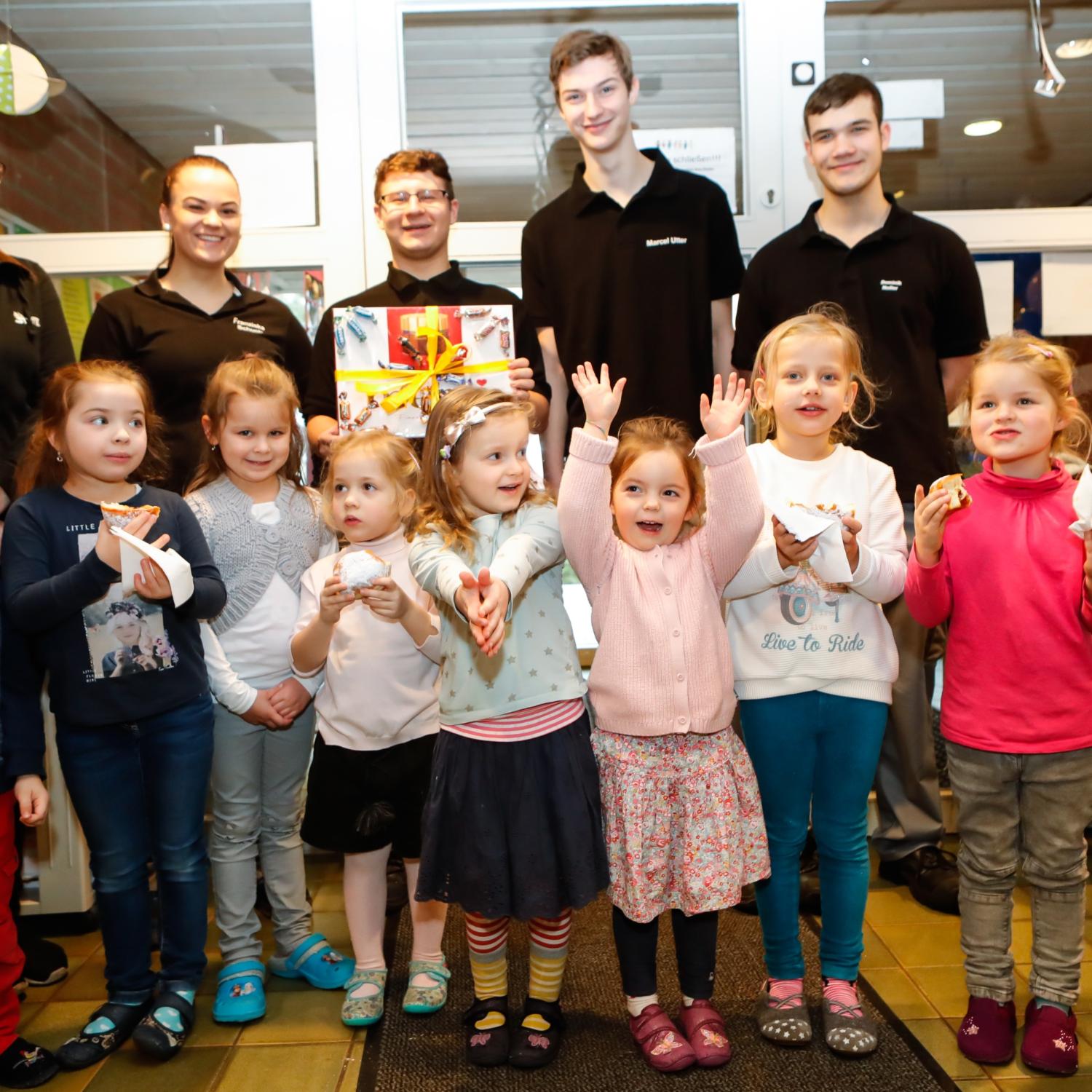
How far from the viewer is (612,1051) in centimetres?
204

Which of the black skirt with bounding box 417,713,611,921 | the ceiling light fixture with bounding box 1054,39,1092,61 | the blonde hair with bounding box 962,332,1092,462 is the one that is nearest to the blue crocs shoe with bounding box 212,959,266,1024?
the black skirt with bounding box 417,713,611,921

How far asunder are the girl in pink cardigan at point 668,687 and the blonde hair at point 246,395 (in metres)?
0.74

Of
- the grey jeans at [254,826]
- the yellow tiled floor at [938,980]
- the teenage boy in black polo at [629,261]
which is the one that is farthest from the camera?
the teenage boy in black polo at [629,261]

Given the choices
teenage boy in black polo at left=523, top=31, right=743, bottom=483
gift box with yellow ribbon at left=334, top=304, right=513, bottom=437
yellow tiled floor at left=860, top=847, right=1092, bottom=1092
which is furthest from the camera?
teenage boy in black polo at left=523, top=31, right=743, bottom=483

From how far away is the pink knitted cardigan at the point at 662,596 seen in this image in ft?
6.23

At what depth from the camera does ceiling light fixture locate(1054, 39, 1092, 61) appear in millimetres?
3533

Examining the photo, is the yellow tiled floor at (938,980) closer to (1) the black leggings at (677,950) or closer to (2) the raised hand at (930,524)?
(1) the black leggings at (677,950)

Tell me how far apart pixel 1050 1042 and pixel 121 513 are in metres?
2.01

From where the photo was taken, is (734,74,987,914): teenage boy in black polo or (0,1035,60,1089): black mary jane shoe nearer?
(0,1035,60,1089): black mary jane shoe

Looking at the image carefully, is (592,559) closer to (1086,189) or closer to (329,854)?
(329,854)

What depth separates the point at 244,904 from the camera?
90.7 inches

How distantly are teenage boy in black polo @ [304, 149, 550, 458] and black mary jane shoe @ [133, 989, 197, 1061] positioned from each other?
49.9 inches

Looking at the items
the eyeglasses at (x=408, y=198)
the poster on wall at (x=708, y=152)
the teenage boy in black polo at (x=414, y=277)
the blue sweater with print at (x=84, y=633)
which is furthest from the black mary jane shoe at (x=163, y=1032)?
the poster on wall at (x=708, y=152)

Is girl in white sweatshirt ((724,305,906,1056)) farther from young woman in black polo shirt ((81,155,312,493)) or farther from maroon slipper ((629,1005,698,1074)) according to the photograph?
young woman in black polo shirt ((81,155,312,493))
